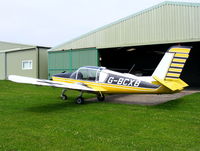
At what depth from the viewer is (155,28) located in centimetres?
1680

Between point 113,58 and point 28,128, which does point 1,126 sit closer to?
point 28,128

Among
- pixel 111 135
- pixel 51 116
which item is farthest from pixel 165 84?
pixel 51 116

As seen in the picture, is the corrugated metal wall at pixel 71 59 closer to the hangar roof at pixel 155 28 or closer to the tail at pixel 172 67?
the hangar roof at pixel 155 28

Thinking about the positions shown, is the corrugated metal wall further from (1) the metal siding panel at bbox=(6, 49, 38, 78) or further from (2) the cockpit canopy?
(2) the cockpit canopy

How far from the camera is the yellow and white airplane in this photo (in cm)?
913

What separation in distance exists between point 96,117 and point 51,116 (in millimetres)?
1689

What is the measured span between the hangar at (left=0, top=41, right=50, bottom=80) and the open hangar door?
7.16 metres

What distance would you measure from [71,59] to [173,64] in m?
13.5

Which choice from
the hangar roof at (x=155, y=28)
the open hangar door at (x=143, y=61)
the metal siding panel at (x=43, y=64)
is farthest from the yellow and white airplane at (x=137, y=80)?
the metal siding panel at (x=43, y=64)

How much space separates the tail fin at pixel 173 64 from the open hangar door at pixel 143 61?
14.1 meters

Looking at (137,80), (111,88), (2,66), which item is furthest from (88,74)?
(2,66)

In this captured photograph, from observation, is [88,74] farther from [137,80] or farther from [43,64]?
[43,64]

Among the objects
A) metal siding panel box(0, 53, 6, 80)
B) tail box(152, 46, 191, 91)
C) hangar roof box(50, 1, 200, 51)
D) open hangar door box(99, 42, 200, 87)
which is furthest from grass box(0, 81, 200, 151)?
metal siding panel box(0, 53, 6, 80)

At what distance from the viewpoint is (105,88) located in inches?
424
